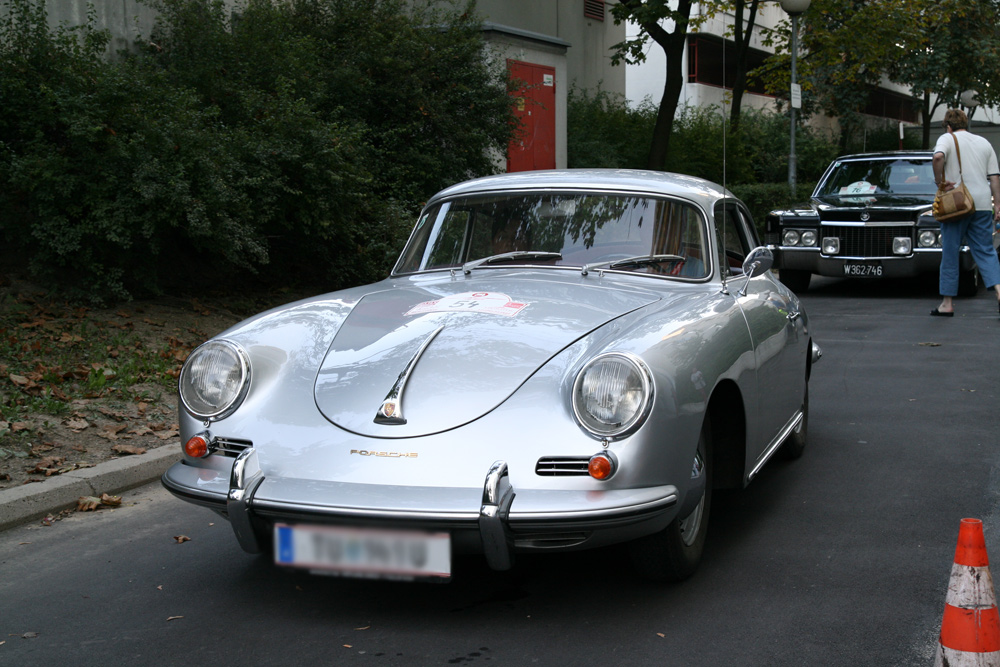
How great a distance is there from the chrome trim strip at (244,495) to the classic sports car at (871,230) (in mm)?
10116

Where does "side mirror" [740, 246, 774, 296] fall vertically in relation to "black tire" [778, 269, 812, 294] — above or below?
above

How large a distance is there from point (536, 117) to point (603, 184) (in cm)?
1172

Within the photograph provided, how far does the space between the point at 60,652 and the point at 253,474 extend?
0.80 meters

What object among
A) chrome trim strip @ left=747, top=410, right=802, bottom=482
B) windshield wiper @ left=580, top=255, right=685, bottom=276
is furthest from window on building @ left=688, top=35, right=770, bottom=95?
windshield wiper @ left=580, top=255, right=685, bottom=276

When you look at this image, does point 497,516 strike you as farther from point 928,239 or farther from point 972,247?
point 928,239

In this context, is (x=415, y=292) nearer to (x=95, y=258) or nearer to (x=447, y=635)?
(x=447, y=635)

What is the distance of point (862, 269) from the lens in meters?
12.2

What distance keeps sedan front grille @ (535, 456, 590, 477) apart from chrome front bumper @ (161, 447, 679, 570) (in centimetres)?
7

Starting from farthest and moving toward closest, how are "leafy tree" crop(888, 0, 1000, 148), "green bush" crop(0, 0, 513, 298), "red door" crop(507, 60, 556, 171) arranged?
"leafy tree" crop(888, 0, 1000, 148)
"red door" crop(507, 60, 556, 171)
"green bush" crop(0, 0, 513, 298)

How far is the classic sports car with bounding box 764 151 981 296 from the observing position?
11.9 m

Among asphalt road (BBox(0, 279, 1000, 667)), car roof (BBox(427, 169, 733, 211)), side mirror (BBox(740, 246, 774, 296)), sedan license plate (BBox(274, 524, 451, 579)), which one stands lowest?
asphalt road (BBox(0, 279, 1000, 667))

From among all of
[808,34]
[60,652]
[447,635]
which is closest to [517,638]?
[447,635]

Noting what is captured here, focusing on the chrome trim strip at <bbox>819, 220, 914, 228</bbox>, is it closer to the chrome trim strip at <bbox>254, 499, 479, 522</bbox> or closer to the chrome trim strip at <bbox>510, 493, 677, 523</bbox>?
the chrome trim strip at <bbox>510, 493, 677, 523</bbox>

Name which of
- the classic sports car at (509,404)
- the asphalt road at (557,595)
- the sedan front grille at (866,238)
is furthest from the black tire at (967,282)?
the classic sports car at (509,404)
